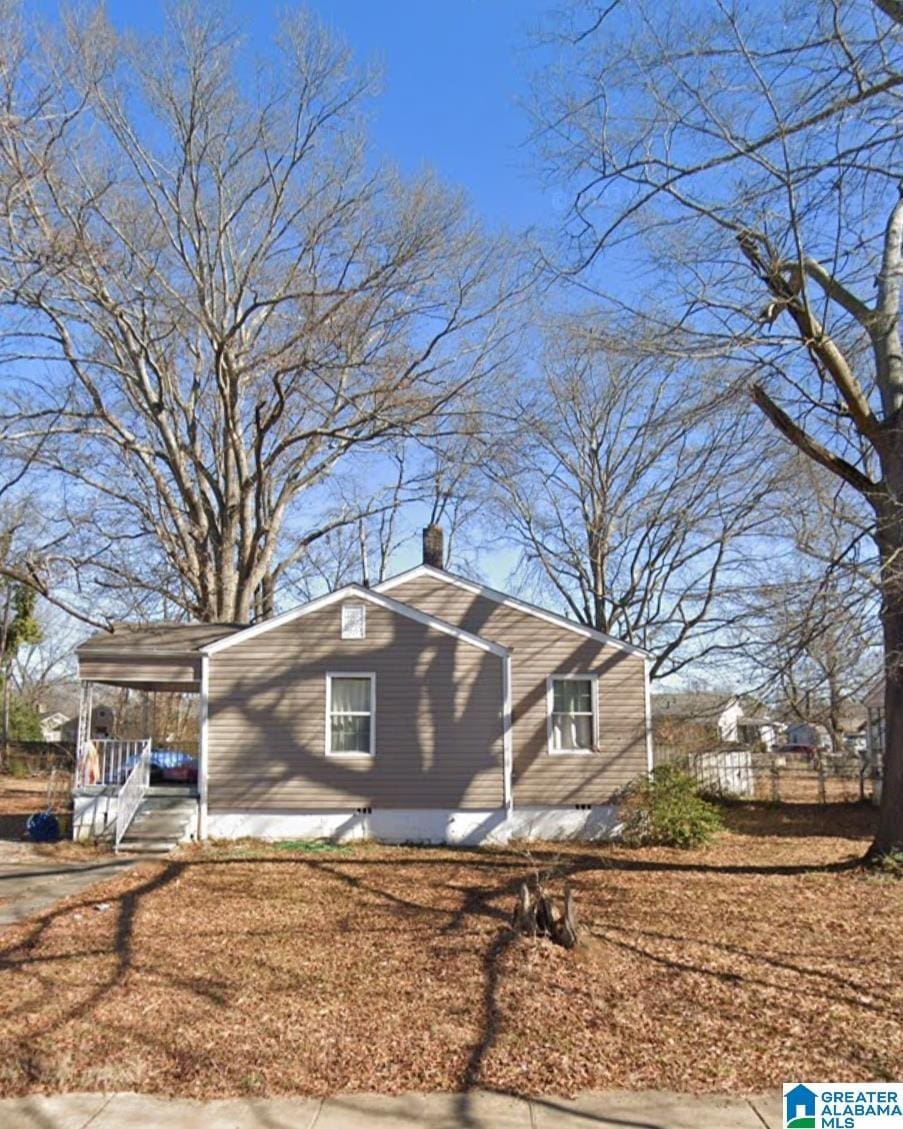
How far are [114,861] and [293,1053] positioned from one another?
867 cm

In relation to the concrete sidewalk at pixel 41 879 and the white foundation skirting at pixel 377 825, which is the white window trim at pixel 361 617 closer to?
the white foundation skirting at pixel 377 825

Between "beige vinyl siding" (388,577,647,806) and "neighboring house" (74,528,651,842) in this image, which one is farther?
"beige vinyl siding" (388,577,647,806)

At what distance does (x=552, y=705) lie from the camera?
16.1 m

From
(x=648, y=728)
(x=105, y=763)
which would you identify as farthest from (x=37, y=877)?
(x=648, y=728)

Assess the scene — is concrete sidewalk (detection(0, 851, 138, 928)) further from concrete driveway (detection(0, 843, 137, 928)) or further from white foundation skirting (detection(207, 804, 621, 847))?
white foundation skirting (detection(207, 804, 621, 847))

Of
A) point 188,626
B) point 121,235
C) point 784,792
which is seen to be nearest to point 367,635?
point 188,626

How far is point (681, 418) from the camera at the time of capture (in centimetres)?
1018

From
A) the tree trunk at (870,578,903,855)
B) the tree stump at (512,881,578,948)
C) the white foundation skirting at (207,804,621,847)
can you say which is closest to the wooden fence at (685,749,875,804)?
the white foundation skirting at (207,804,621,847)

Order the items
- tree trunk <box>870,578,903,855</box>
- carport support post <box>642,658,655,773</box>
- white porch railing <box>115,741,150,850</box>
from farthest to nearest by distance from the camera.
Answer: carport support post <box>642,658,655,773</box> < white porch railing <box>115,741,150,850</box> < tree trunk <box>870,578,903,855</box>

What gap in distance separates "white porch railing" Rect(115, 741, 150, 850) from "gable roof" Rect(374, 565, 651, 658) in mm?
4786

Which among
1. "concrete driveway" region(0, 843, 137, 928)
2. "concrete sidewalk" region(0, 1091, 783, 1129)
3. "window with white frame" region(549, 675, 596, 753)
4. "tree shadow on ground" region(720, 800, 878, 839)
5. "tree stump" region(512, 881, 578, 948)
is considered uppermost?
"window with white frame" region(549, 675, 596, 753)

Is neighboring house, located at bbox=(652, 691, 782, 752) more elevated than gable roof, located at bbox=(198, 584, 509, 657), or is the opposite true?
gable roof, located at bbox=(198, 584, 509, 657)

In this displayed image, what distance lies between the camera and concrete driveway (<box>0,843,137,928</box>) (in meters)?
9.50

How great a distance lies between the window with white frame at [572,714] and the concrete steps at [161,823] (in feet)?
19.7
